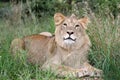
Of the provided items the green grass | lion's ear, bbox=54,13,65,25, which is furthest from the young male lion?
the green grass

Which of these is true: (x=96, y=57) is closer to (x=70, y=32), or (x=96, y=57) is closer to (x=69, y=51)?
(x=69, y=51)

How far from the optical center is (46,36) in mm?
7469

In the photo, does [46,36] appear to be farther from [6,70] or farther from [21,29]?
[21,29]

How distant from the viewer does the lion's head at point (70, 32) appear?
6.59 metres

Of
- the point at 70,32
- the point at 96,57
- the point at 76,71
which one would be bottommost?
the point at 76,71

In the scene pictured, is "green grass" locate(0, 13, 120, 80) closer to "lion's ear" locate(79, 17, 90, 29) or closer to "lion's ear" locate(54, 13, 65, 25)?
"lion's ear" locate(79, 17, 90, 29)

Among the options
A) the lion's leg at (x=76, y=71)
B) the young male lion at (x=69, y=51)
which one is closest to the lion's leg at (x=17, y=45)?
the young male lion at (x=69, y=51)

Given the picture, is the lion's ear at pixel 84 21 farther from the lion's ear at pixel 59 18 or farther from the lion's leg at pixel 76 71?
the lion's leg at pixel 76 71

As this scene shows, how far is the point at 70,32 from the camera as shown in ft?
21.5

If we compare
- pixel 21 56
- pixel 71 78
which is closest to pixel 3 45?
pixel 21 56

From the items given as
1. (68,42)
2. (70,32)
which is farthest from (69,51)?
(70,32)

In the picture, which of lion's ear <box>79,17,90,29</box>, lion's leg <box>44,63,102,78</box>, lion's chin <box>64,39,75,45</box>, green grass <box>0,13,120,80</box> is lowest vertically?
lion's leg <box>44,63,102,78</box>

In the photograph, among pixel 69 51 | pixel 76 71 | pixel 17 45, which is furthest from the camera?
pixel 17 45

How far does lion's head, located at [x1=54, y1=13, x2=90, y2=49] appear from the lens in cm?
659
